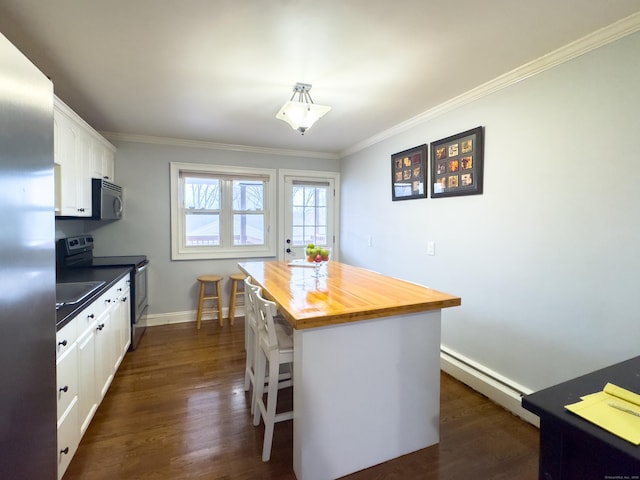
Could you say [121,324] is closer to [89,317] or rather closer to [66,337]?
[89,317]

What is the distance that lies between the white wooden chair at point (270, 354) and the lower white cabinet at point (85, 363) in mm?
935

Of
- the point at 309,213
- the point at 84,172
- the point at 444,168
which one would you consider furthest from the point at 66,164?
the point at 444,168

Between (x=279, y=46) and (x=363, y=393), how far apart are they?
2.01 m

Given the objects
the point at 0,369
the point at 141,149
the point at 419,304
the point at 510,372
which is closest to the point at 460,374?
the point at 510,372

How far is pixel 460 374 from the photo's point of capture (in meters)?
2.59

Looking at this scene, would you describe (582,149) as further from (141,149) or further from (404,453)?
(141,149)

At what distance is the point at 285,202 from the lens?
4.45m

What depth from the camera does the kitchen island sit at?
4.92 ft

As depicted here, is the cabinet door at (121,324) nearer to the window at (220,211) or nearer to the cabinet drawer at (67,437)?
the cabinet drawer at (67,437)

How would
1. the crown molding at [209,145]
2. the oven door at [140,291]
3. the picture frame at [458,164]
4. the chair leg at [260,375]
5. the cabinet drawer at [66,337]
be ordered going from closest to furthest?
the cabinet drawer at [66,337] < the chair leg at [260,375] < the picture frame at [458,164] < the oven door at [140,291] < the crown molding at [209,145]

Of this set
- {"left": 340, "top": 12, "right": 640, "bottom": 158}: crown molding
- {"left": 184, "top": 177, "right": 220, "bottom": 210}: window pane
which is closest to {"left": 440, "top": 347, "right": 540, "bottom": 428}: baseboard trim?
{"left": 340, "top": 12, "right": 640, "bottom": 158}: crown molding

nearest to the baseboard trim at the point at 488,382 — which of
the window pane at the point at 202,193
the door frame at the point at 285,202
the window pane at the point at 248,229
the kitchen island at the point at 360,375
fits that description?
the kitchen island at the point at 360,375

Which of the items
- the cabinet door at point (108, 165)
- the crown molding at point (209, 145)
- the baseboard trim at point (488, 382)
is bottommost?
the baseboard trim at point (488, 382)

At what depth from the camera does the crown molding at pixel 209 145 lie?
3.62m
